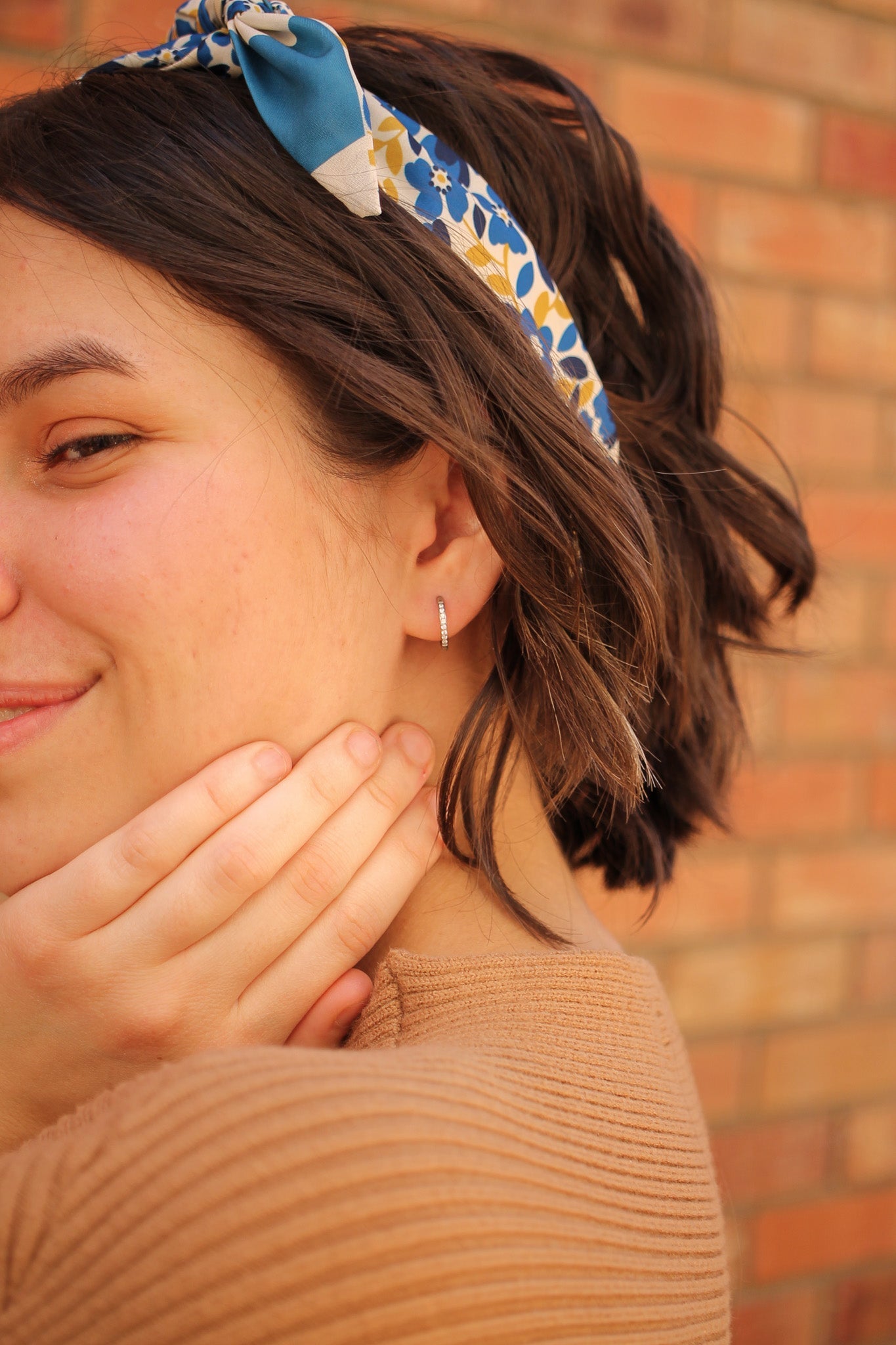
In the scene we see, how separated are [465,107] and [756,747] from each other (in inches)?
52.1

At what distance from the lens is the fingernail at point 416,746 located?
114cm

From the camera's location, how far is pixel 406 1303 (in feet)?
2.34

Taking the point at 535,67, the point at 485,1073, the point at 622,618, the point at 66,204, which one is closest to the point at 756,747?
the point at 622,618

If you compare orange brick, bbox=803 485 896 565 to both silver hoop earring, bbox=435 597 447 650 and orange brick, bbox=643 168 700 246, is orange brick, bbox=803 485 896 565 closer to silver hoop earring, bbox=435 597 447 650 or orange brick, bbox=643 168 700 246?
orange brick, bbox=643 168 700 246

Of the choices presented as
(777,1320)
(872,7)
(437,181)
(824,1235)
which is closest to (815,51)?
(872,7)

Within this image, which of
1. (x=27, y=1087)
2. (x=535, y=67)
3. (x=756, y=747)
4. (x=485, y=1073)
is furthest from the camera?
(x=756, y=747)

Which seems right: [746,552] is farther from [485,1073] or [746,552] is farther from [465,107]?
[485,1073]

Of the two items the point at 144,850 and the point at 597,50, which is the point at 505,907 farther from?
the point at 597,50

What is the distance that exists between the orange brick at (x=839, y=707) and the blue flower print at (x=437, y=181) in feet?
4.27

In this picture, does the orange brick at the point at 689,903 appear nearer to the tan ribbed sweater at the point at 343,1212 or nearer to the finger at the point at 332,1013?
the finger at the point at 332,1013

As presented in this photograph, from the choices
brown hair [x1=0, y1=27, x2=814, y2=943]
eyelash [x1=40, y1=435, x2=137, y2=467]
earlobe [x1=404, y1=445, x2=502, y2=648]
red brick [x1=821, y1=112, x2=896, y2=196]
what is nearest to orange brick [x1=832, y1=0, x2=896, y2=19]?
red brick [x1=821, y1=112, x2=896, y2=196]

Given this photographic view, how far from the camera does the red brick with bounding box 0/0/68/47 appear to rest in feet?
5.41

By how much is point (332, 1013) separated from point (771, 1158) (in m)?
1.58

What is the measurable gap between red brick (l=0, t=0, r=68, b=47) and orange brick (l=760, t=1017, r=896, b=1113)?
221cm
